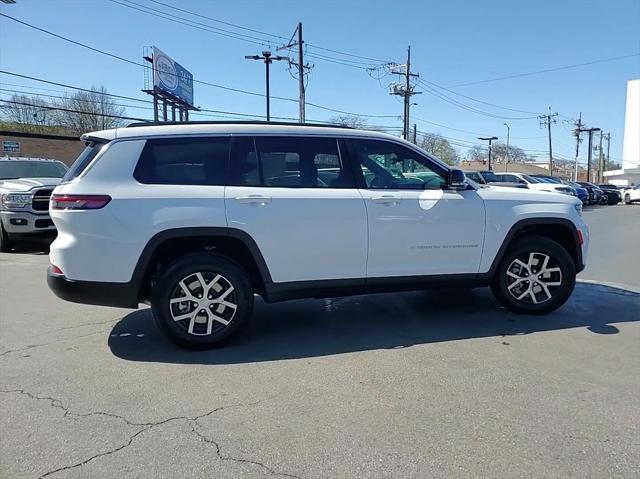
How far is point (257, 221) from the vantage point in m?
4.15

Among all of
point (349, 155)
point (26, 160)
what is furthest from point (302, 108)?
point (349, 155)

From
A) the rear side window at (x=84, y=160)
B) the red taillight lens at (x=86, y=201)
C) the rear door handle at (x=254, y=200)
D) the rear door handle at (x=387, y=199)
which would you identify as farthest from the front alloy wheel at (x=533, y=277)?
the rear side window at (x=84, y=160)

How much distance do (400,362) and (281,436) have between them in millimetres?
1425

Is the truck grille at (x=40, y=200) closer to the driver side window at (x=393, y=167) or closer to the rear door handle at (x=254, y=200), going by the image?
the rear door handle at (x=254, y=200)

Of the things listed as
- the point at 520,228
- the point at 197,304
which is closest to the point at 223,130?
the point at 197,304

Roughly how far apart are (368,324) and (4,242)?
8816mm

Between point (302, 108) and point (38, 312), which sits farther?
point (302, 108)

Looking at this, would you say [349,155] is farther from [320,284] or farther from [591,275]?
[591,275]

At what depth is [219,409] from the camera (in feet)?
10.4

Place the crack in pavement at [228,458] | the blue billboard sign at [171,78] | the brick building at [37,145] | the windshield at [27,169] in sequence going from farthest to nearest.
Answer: the blue billboard sign at [171,78] → the brick building at [37,145] → the windshield at [27,169] → the crack in pavement at [228,458]

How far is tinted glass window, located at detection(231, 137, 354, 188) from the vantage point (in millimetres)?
4285

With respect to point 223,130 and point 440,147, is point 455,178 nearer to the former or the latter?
point 223,130

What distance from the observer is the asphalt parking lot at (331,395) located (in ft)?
8.56

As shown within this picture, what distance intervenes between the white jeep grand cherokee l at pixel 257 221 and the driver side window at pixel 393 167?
14 millimetres
